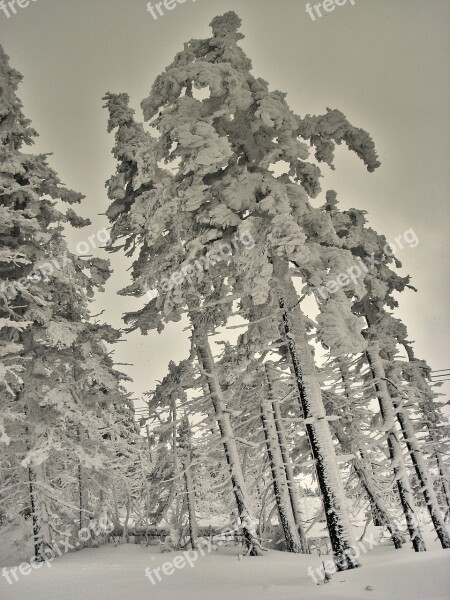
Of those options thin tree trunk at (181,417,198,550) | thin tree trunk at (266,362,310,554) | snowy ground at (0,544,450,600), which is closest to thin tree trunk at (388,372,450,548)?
thin tree trunk at (266,362,310,554)

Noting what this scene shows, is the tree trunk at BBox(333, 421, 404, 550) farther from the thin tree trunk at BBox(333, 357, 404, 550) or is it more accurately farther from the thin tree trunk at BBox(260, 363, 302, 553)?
the thin tree trunk at BBox(260, 363, 302, 553)

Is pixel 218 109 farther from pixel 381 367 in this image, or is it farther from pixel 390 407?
pixel 390 407

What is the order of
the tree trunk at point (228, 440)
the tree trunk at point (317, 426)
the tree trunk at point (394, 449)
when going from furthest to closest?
the tree trunk at point (394, 449)
the tree trunk at point (228, 440)
the tree trunk at point (317, 426)

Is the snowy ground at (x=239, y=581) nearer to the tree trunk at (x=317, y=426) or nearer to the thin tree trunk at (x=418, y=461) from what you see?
the tree trunk at (x=317, y=426)

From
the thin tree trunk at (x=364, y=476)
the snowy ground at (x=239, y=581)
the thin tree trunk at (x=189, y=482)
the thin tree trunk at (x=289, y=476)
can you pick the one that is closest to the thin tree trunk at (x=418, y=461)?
the thin tree trunk at (x=364, y=476)

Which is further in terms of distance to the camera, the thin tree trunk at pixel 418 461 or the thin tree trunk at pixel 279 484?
the thin tree trunk at pixel 279 484

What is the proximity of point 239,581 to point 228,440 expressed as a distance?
4823mm

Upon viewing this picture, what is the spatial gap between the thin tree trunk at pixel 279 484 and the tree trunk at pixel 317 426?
604cm

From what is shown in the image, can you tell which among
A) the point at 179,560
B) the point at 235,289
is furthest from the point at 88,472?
the point at 235,289

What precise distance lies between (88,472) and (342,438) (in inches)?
395

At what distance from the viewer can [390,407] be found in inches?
536

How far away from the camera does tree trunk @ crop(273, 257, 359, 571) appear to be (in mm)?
7648

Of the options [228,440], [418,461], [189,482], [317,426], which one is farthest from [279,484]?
[317,426]

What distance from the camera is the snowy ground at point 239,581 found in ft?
18.6
